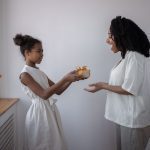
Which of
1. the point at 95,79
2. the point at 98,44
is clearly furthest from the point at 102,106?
the point at 98,44

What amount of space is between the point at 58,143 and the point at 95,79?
0.73 metres

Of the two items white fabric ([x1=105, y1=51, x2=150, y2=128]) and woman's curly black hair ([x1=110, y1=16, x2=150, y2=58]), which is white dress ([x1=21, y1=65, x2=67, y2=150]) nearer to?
white fabric ([x1=105, y1=51, x2=150, y2=128])

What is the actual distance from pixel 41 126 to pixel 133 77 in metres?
0.68

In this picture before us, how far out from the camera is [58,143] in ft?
5.69

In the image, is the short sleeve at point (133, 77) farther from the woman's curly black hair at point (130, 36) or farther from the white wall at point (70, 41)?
the white wall at point (70, 41)

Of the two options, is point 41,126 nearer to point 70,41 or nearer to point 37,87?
point 37,87

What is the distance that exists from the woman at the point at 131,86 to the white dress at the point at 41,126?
41cm

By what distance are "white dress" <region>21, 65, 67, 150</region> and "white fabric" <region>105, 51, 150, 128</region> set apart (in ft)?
1.38

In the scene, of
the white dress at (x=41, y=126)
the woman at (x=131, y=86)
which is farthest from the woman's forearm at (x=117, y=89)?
the white dress at (x=41, y=126)

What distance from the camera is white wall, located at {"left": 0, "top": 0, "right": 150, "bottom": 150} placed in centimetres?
217

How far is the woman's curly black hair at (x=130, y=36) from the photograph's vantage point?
5.29ft

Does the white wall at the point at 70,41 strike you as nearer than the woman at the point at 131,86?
No

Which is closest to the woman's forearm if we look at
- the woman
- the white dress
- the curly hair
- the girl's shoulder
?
the woman

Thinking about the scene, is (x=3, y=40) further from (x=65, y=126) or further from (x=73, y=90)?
(x=65, y=126)
